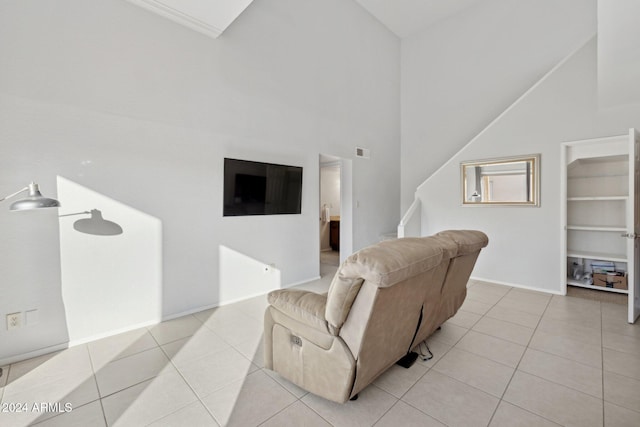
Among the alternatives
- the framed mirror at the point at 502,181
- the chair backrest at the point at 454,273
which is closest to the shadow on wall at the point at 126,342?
the chair backrest at the point at 454,273

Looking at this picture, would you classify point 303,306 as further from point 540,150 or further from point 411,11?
point 411,11

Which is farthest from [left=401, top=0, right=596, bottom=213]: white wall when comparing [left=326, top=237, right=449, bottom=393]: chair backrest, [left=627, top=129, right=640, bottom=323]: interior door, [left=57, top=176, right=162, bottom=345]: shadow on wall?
[left=57, top=176, right=162, bottom=345]: shadow on wall

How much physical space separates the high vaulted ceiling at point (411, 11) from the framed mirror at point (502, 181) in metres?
3.34

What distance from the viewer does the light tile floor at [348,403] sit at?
1.73 meters

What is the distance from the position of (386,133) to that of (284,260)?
11.8 feet

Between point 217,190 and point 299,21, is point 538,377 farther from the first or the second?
point 299,21

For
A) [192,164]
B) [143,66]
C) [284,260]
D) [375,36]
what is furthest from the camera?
[375,36]

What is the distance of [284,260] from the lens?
430cm

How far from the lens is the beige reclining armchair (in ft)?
5.07

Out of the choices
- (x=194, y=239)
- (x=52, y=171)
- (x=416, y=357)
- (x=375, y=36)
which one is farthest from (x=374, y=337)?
(x=375, y=36)

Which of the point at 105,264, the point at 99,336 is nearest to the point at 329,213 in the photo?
the point at 105,264

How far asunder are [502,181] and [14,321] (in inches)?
230

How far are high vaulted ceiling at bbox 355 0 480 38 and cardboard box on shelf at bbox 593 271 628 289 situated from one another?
5.21 m

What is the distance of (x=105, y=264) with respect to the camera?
9.07 ft
